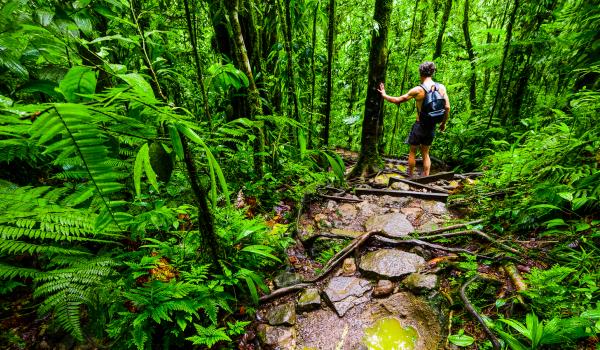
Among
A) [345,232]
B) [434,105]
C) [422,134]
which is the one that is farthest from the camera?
[422,134]

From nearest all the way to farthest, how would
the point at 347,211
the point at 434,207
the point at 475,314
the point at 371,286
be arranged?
the point at 475,314 < the point at 371,286 < the point at 434,207 < the point at 347,211

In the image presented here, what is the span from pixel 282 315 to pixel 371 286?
103cm

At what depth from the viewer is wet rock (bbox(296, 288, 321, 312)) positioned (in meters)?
3.08

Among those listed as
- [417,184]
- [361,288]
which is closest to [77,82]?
[361,288]

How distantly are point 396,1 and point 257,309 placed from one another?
12.3m

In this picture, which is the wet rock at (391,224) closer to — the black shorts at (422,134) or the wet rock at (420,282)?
the wet rock at (420,282)

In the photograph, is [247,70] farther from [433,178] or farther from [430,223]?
[433,178]

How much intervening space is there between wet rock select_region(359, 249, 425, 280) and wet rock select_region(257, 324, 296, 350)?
3.67ft

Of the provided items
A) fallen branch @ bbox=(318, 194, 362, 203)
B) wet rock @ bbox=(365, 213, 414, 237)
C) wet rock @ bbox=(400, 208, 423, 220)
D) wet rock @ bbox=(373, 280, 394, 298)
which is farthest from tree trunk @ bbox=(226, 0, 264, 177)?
wet rock @ bbox=(400, 208, 423, 220)

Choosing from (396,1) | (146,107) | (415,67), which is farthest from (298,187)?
(396,1)

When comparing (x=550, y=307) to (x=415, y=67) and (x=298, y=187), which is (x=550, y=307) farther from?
(x=415, y=67)

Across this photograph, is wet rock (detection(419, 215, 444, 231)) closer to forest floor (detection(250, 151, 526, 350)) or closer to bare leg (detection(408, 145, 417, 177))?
forest floor (detection(250, 151, 526, 350))

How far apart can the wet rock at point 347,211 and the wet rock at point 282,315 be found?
2123 millimetres

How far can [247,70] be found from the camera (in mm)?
3748
